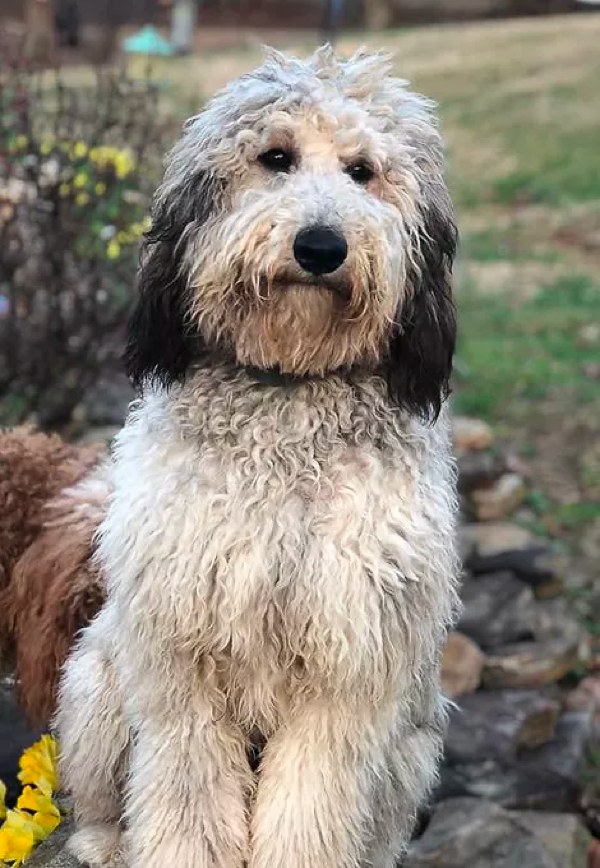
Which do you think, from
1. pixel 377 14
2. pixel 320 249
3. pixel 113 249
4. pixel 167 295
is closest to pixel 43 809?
pixel 167 295

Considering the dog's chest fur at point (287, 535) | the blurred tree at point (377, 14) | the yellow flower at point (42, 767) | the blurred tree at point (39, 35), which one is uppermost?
the blurred tree at point (377, 14)

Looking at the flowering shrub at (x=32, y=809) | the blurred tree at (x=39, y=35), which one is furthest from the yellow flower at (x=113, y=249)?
the flowering shrub at (x=32, y=809)

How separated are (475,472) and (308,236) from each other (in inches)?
132

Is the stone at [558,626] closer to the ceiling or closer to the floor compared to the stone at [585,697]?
closer to the ceiling

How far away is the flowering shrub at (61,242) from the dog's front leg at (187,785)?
99.5 inches

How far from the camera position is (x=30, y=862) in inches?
106

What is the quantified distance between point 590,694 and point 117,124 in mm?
2922

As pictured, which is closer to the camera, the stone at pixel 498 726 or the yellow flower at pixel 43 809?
the yellow flower at pixel 43 809

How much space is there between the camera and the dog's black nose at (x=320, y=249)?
1950mm

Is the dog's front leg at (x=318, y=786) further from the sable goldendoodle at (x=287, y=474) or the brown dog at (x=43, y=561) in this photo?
the brown dog at (x=43, y=561)

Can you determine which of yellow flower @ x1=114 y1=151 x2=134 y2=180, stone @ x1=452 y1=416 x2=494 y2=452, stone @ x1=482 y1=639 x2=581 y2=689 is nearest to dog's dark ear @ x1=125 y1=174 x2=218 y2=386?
stone @ x1=482 y1=639 x2=581 y2=689

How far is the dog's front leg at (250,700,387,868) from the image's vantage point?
7.49ft

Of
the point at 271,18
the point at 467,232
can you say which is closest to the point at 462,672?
the point at 467,232

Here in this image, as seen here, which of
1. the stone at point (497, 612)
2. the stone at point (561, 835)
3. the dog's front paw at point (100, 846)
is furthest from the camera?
the stone at point (497, 612)
